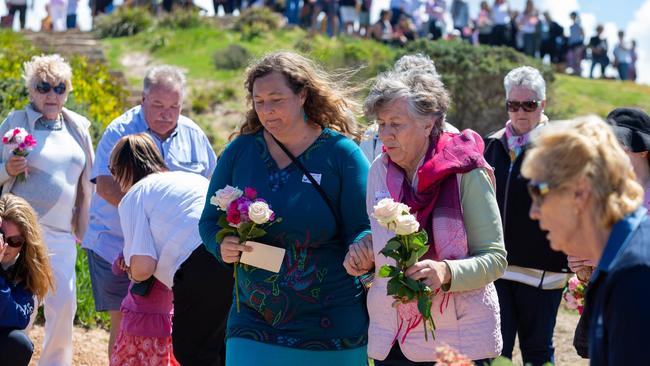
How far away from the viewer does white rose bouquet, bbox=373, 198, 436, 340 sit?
402cm

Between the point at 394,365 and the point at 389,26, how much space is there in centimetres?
2881

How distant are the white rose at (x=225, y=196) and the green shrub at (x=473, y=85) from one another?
54.8ft

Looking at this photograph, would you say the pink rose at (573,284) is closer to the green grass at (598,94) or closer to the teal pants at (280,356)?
the teal pants at (280,356)

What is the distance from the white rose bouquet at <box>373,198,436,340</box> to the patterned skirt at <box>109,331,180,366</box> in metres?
2.16

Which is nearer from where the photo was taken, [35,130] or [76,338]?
[35,130]

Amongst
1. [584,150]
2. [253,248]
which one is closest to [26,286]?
[253,248]

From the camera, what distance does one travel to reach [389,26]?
107 feet

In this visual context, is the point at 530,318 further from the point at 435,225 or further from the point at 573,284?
the point at 435,225

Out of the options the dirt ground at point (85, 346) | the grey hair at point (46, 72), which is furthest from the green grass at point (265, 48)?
the grey hair at point (46, 72)

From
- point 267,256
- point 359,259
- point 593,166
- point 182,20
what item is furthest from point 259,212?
point 182,20

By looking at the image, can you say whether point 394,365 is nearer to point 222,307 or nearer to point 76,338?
point 222,307

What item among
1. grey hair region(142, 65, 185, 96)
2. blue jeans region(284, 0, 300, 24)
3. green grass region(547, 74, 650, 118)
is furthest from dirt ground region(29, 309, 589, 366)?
blue jeans region(284, 0, 300, 24)

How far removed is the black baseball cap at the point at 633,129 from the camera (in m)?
4.99

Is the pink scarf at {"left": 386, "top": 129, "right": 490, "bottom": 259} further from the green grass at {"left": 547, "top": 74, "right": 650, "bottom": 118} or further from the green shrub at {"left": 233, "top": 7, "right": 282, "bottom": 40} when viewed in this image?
the green shrub at {"left": 233, "top": 7, "right": 282, "bottom": 40}
